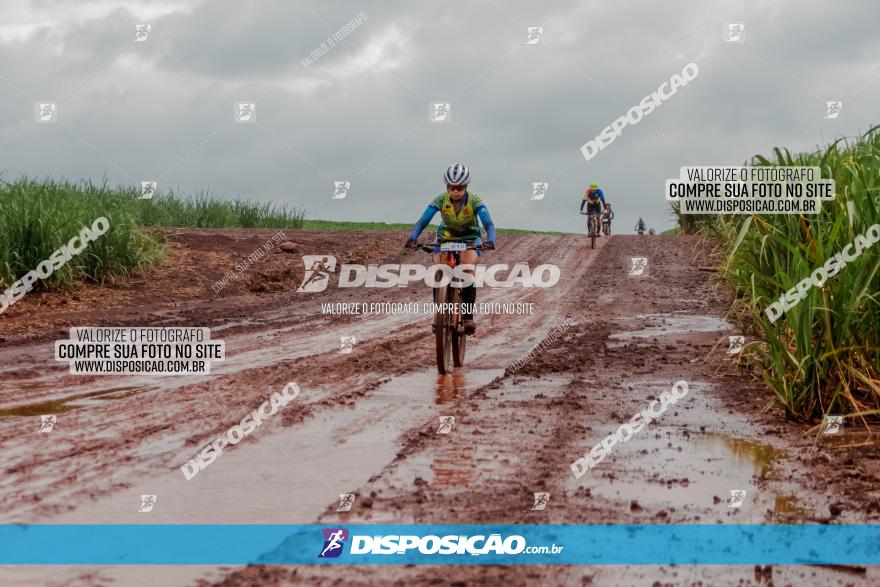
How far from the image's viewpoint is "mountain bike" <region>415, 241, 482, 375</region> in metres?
11.0

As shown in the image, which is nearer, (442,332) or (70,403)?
(70,403)

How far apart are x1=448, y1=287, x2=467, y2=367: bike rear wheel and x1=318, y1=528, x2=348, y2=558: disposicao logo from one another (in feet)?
20.8

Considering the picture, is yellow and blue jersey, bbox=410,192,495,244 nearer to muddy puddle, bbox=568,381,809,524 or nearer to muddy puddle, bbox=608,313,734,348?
muddy puddle, bbox=608,313,734,348

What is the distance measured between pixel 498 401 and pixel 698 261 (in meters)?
17.5

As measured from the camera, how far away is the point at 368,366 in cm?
1157

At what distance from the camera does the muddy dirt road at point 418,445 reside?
5.35 metres

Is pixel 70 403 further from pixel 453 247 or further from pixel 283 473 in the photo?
pixel 453 247

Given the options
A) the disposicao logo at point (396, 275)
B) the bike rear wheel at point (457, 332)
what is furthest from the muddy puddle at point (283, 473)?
the disposicao logo at point (396, 275)

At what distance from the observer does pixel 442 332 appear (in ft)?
36.0

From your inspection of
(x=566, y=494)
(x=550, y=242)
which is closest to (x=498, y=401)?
(x=566, y=494)

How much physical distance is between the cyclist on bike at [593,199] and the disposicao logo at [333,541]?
84.5 feet

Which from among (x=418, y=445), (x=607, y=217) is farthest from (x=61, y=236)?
(x=607, y=217)

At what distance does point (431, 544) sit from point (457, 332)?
6.73 m

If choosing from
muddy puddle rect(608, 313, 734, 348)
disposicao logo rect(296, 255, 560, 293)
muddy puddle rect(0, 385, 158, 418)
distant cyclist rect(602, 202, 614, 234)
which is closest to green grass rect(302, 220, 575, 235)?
distant cyclist rect(602, 202, 614, 234)
